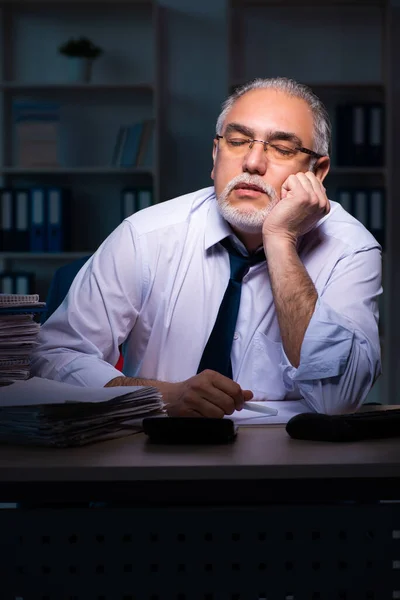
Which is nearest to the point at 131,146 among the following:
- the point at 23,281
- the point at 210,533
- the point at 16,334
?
the point at 23,281

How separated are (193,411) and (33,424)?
31 cm

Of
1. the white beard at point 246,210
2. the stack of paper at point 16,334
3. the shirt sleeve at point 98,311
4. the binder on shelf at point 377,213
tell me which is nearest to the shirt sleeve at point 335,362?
the white beard at point 246,210

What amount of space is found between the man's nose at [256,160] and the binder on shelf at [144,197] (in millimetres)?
2340

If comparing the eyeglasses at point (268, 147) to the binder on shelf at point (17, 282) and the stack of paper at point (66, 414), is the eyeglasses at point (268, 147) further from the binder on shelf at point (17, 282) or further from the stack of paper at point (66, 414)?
the binder on shelf at point (17, 282)

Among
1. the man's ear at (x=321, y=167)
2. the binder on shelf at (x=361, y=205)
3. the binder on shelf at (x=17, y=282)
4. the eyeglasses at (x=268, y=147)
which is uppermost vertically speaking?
the eyeglasses at (x=268, y=147)

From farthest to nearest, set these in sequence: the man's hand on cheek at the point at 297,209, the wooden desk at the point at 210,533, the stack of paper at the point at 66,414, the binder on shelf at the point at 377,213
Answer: the binder on shelf at the point at 377,213 → the man's hand on cheek at the point at 297,209 → the stack of paper at the point at 66,414 → the wooden desk at the point at 210,533

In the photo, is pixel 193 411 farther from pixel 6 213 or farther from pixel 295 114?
pixel 6 213

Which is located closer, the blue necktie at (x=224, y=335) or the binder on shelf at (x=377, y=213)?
the blue necktie at (x=224, y=335)

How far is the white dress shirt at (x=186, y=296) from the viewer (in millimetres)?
1678

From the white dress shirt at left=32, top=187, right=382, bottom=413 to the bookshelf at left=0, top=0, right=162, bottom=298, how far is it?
8.26 feet

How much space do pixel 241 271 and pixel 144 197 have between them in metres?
2.39

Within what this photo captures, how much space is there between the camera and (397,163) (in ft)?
14.4

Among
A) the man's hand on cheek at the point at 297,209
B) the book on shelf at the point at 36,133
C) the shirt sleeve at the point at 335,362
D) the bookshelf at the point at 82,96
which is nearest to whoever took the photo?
the shirt sleeve at the point at 335,362

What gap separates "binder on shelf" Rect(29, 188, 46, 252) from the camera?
4.01 m
